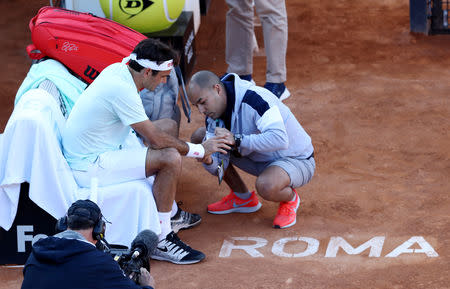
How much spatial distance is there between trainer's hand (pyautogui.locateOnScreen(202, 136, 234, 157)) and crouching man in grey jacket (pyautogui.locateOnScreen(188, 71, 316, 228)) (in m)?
0.04

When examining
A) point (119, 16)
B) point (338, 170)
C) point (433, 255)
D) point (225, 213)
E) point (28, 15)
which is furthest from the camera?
point (28, 15)

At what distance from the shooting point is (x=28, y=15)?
925 centimetres

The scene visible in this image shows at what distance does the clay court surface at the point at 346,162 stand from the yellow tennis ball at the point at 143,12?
2.79 feet

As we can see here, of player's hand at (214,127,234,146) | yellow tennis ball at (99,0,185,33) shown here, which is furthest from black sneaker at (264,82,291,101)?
player's hand at (214,127,234,146)

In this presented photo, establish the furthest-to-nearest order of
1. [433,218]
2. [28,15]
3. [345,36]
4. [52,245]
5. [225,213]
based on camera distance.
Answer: [28,15] < [345,36] < [225,213] < [433,218] < [52,245]

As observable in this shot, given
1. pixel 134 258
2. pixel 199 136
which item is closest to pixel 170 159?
pixel 199 136

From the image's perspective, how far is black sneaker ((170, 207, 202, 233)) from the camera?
4949 mm

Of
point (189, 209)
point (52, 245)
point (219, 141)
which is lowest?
point (189, 209)

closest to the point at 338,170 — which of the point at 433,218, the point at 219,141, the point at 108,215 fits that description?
the point at 433,218

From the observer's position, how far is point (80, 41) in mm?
5648

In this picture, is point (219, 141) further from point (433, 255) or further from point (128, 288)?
point (128, 288)

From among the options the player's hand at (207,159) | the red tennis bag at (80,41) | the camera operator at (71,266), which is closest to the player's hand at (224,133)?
the player's hand at (207,159)

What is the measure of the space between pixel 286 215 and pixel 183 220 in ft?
2.14

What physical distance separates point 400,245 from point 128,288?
7.47ft
